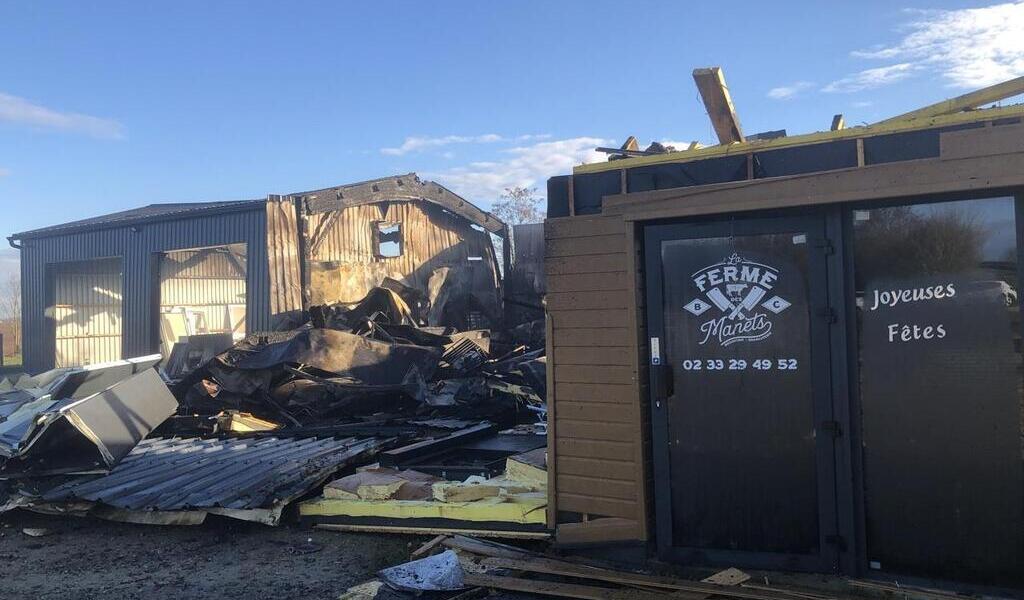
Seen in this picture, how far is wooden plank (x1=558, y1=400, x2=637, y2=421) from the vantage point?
495cm

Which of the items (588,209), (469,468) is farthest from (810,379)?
(469,468)

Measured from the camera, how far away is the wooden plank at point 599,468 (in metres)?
4.94

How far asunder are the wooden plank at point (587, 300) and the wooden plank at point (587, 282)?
0.09ft

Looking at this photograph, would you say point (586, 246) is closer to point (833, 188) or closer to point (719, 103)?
point (719, 103)

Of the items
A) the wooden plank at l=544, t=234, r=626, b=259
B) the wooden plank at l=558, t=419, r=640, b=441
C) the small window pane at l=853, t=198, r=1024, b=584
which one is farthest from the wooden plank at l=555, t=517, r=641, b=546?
the wooden plank at l=544, t=234, r=626, b=259

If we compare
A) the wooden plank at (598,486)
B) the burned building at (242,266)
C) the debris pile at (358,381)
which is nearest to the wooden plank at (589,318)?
the wooden plank at (598,486)

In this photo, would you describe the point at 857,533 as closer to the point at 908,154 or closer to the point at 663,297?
the point at 663,297

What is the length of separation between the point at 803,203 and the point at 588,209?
4.68 feet

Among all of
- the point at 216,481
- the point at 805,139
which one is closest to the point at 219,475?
the point at 216,481

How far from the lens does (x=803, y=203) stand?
14.5 feet

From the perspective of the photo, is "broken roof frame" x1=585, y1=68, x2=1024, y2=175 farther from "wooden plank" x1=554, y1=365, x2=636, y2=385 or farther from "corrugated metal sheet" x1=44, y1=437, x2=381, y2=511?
"corrugated metal sheet" x1=44, y1=437, x2=381, y2=511

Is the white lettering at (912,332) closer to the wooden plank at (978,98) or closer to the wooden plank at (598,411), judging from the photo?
the wooden plank at (978,98)

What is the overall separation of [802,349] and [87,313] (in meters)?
23.1

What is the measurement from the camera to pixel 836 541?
4430 mm
